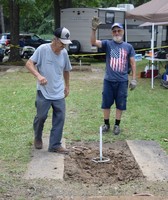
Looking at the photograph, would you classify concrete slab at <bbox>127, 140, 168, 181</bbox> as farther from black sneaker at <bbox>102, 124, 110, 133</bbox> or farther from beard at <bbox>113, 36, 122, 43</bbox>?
beard at <bbox>113, 36, 122, 43</bbox>

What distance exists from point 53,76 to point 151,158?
171cm

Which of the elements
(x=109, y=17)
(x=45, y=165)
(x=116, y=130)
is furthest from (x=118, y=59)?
(x=109, y=17)

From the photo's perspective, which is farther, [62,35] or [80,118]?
[80,118]

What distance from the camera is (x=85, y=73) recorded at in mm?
16109

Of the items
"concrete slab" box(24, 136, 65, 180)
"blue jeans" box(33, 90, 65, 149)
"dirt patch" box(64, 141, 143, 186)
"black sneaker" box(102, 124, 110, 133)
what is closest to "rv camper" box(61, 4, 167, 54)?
"black sneaker" box(102, 124, 110, 133)

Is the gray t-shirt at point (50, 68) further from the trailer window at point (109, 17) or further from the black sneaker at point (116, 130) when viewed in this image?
the trailer window at point (109, 17)

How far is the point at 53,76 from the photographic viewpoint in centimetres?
534

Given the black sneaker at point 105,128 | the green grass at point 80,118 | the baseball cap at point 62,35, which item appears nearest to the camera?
the baseball cap at point 62,35

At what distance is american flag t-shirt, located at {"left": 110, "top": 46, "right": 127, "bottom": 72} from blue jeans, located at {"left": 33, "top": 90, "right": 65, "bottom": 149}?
1.38 meters

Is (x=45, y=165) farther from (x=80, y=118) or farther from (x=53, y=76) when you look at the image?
(x=80, y=118)

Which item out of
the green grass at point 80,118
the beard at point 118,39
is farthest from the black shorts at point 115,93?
the beard at point 118,39

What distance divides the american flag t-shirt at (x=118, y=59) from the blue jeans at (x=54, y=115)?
1.38 m

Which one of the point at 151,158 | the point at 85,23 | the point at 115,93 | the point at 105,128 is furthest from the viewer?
the point at 85,23

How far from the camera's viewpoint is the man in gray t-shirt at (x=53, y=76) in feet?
17.0
